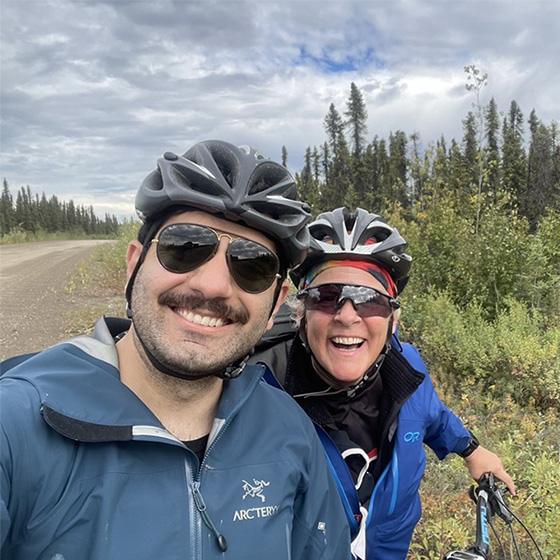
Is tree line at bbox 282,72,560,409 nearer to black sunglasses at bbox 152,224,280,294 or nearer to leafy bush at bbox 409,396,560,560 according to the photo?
leafy bush at bbox 409,396,560,560

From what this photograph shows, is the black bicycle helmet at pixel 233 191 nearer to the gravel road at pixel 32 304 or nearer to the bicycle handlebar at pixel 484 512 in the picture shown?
the bicycle handlebar at pixel 484 512

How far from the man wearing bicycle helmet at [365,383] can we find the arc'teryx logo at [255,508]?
0.74m

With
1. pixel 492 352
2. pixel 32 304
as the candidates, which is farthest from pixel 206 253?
pixel 32 304

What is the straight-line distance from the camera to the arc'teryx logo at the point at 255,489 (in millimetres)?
1546

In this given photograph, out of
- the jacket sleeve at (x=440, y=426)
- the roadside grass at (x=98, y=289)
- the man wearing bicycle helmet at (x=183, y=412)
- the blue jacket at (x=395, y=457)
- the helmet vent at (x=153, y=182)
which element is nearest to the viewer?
the man wearing bicycle helmet at (x=183, y=412)

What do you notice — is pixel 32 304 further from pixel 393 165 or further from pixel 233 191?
pixel 393 165

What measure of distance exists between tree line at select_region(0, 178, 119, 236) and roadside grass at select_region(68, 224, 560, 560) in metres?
51.5

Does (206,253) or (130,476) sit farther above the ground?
(206,253)

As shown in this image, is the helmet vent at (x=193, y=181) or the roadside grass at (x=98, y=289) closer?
the helmet vent at (x=193, y=181)

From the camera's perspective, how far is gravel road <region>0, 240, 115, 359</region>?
314 inches

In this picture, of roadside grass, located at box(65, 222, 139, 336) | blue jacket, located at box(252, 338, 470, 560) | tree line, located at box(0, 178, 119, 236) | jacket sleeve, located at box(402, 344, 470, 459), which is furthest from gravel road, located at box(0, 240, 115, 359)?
tree line, located at box(0, 178, 119, 236)

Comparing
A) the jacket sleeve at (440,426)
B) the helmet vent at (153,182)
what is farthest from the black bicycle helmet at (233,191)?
the jacket sleeve at (440,426)

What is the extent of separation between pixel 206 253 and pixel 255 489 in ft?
2.85

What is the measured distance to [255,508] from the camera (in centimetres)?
154
